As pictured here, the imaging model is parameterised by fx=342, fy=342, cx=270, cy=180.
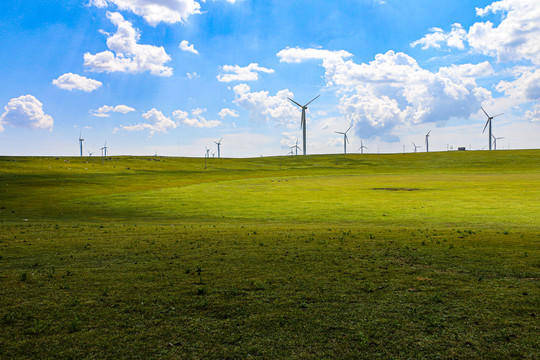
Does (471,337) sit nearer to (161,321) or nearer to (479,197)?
(161,321)

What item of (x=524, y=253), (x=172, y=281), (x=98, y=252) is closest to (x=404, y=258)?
(x=524, y=253)

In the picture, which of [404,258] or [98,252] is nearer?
[404,258]

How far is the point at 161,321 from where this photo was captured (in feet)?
35.5

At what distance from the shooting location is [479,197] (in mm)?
52469

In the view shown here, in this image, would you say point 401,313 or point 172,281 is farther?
point 172,281

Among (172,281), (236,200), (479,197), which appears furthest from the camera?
(236,200)

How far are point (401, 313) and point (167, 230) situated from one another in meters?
21.4

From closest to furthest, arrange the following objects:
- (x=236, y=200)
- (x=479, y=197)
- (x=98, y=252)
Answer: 1. (x=98, y=252)
2. (x=479, y=197)
3. (x=236, y=200)

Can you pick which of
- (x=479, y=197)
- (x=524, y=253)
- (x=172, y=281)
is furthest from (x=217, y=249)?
(x=479, y=197)

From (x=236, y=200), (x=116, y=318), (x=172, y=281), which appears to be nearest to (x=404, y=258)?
(x=172, y=281)

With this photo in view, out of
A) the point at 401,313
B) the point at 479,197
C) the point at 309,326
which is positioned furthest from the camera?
the point at 479,197

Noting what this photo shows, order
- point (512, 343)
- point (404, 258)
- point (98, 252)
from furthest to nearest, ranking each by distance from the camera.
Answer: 1. point (98, 252)
2. point (404, 258)
3. point (512, 343)

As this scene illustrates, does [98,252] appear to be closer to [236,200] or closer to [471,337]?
[471,337]

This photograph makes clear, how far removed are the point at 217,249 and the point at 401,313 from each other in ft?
38.6
